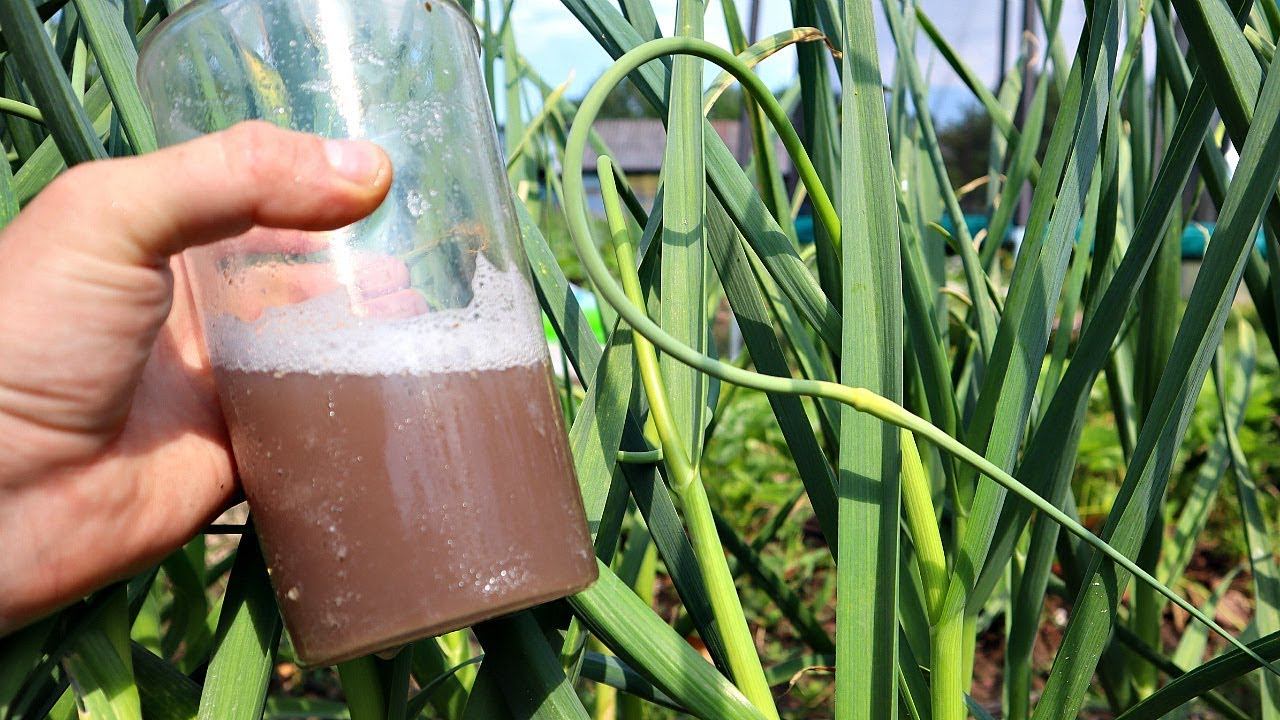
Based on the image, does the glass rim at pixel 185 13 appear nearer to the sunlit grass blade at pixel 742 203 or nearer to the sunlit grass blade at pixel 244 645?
the sunlit grass blade at pixel 742 203

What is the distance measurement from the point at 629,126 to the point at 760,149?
1450cm

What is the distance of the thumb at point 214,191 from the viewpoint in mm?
323

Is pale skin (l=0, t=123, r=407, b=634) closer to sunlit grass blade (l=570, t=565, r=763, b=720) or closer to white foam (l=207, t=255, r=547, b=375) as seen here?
white foam (l=207, t=255, r=547, b=375)

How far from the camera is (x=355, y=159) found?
13.1 inches

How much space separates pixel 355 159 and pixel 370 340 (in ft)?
0.20

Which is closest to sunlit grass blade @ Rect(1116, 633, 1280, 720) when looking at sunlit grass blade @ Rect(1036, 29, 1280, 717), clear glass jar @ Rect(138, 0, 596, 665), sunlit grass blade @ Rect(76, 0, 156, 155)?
sunlit grass blade @ Rect(1036, 29, 1280, 717)

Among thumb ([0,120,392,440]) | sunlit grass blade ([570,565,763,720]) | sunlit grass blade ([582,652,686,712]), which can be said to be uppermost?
thumb ([0,120,392,440])

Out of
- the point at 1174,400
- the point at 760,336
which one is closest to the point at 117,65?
the point at 760,336

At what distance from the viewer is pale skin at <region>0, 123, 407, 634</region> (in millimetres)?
325

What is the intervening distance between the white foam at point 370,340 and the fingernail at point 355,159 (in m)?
0.04

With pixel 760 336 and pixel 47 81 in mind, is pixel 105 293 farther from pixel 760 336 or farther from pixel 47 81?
pixel 760 336

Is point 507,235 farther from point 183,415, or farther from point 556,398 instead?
point 183,415

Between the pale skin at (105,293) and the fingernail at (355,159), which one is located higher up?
the fingernail at (355,159)

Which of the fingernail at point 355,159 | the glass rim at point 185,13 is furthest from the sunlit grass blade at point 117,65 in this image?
the fingernail at point 355,159
